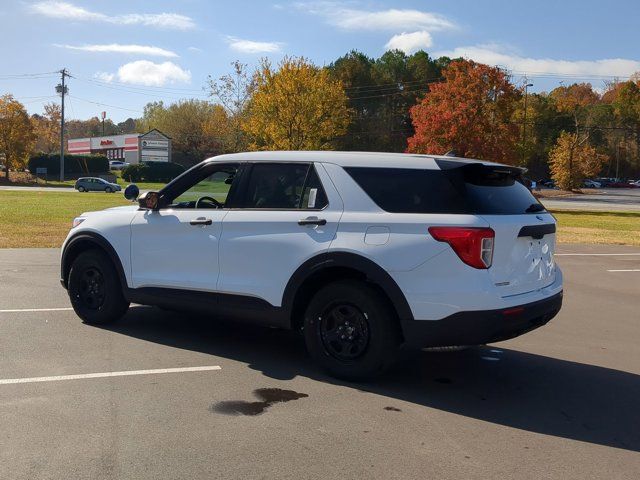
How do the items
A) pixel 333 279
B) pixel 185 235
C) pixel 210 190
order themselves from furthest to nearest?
1. pixel 210 190
2. pixel 185 235
3. pixel 333 279

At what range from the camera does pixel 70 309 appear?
24.8ft

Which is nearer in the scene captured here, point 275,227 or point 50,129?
point 275,227

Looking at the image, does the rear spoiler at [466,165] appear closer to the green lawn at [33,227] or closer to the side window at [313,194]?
the side window at [313,194]

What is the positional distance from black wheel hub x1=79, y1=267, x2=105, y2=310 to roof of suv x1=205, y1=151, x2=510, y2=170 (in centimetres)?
200

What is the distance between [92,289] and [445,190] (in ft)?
13.2

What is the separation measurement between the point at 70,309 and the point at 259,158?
3.42 metres

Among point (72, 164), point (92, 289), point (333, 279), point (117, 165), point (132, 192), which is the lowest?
point (92, 289)

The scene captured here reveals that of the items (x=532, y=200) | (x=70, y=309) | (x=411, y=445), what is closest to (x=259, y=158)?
(x=532, y=200)

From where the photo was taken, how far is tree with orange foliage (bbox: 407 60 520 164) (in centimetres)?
3475

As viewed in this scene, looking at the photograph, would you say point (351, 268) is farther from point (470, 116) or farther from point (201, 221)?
point (470, 116)

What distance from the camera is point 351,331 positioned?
16.7ft

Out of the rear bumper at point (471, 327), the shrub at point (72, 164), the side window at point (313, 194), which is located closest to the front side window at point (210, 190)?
the side window at point (313, 194)

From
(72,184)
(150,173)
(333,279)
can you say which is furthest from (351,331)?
(150,173)

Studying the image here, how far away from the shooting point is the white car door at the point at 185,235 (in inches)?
227
